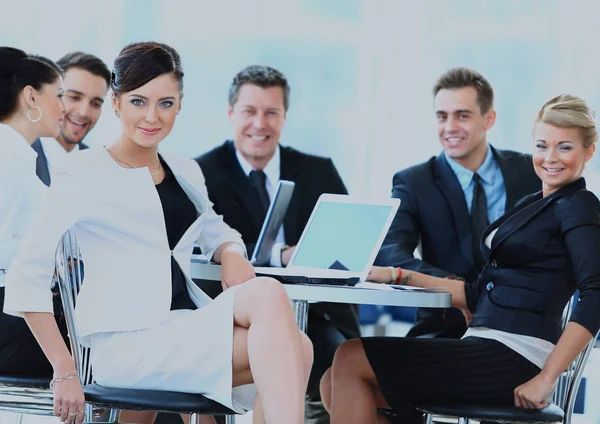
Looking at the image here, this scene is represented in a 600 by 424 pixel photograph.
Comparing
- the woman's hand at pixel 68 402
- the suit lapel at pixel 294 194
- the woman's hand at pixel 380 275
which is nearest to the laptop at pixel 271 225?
the woman's hand at pixel 380 275

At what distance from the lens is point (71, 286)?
2492 millimetres

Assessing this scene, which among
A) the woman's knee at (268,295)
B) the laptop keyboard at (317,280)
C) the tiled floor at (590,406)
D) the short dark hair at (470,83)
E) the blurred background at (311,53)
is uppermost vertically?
the blurred background at (311,53)

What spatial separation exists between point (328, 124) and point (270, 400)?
4.53 m

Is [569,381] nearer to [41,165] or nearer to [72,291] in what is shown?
[72,291]

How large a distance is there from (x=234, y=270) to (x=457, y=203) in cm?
138

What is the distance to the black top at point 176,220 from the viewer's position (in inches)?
99.6

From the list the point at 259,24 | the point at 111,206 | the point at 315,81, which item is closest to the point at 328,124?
the point at 315,81

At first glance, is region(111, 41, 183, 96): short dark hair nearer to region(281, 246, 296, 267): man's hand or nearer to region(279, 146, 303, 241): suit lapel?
region(281, 246, 296, 267): man's hand

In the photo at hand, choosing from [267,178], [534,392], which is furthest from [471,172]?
[534,392]

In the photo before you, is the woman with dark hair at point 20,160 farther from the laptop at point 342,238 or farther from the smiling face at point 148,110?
the laptop at point 342,238

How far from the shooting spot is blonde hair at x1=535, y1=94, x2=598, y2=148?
2887 mm

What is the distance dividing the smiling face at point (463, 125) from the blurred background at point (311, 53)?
234cm

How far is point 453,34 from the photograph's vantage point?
6.30 metres

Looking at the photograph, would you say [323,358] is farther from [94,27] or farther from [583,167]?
[94,27]
